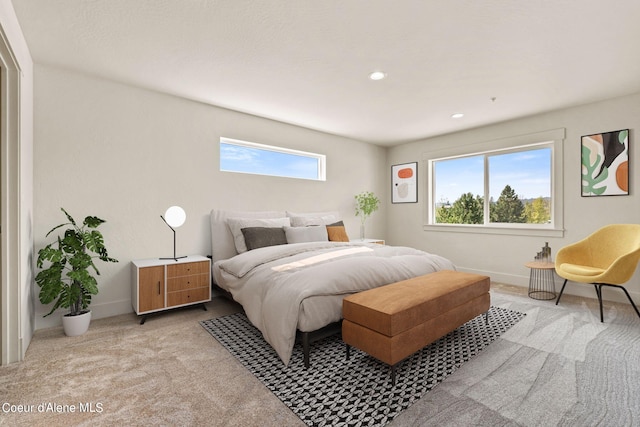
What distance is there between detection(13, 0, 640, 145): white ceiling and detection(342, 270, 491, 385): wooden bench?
1976mm

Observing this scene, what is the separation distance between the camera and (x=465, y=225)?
4.95 meters

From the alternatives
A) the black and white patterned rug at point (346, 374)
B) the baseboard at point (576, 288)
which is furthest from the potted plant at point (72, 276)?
the baseboard at point (576, 288)

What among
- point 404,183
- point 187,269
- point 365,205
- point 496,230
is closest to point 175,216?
point 187,269

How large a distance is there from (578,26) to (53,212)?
4.71 m

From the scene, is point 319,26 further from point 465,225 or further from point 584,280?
point 465,225

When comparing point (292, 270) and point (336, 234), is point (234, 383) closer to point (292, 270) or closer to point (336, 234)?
point (292, 270)

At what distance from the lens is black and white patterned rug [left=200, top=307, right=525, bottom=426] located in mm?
1638

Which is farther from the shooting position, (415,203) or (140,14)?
(415,203)

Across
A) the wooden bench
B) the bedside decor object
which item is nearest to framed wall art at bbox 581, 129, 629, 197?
the wooden bench

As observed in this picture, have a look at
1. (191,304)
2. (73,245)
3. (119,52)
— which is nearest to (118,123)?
(119,52)

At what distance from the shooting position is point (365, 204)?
538 centimetres

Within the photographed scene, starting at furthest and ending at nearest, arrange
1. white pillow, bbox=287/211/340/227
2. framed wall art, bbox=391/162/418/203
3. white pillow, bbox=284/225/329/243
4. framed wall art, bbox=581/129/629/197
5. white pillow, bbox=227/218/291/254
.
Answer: framed wall art, bbox=391/162/418/203 < white pillow, bbox=287/211/340/227 < white pillow, bbox=284/225/329/243 < white pillow, bbox=227/218/291/254 < framed wall art, bbox=581/129/629/197

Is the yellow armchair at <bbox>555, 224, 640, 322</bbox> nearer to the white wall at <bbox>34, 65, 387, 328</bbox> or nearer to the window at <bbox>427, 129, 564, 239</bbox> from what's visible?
the window at <bbox>427, 129, 564, 239</bbox>

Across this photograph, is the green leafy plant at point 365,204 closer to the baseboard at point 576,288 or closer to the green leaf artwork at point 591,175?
the baseboard at point 576,288
